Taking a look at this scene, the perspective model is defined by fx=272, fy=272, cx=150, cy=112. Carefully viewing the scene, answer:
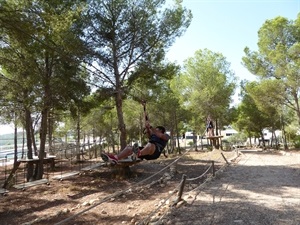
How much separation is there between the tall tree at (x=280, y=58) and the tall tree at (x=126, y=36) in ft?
24.9

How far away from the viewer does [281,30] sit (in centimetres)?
1714

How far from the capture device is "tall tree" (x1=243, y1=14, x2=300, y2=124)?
15445 millimetres

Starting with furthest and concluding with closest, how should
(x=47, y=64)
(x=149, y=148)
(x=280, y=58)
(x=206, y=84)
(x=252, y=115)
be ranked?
(x=252, y=115) < (x=206, y=84) < (x=280, y=58) < (x=47, y=64) < (x=149, y=148)

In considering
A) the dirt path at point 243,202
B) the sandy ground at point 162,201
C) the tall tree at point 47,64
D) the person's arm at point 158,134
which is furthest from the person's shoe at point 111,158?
the tall tree at point 47,64

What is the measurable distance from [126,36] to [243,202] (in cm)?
758

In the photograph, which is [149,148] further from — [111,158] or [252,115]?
[252,115]

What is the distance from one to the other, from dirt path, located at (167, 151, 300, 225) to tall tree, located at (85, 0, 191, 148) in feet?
14.1

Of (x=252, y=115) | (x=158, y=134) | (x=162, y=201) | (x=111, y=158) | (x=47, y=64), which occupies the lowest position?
(x=162, y=201)

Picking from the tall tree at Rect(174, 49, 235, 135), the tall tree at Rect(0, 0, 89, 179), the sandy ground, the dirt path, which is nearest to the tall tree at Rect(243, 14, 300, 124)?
the tall tree at Rect(174, 49, 235, 135)

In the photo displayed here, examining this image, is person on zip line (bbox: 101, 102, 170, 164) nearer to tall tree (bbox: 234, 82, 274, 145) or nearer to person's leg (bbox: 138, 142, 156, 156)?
person's leg (bbox: 138, 142, 156, 156)

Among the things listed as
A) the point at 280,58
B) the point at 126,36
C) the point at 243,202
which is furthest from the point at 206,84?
the point at 243,202

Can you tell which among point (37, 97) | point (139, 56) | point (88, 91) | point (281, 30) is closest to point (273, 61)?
point (281, 30)

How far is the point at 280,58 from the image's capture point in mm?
16062

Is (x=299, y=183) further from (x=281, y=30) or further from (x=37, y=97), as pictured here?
(x=281, y=30)
